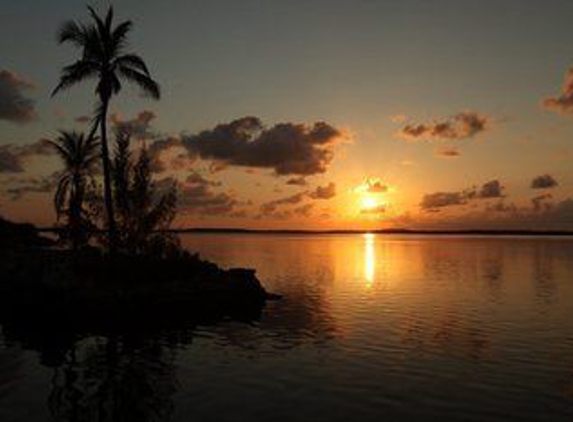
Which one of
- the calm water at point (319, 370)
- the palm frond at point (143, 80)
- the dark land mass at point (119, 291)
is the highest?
the palm frond at point (143, 80)

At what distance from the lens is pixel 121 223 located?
56000mm

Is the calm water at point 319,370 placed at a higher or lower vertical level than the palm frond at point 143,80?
lower

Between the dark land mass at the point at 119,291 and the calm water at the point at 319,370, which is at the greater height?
the dark land mass at the point at 119,291

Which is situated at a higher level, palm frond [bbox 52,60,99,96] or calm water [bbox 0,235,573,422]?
palm frond [bbox 52,60,99,96]

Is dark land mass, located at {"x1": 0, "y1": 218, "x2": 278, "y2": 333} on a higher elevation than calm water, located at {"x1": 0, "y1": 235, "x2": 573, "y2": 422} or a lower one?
higher

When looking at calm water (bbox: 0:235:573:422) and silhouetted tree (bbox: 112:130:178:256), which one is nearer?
calm water (bbox: 0:235:573:422)

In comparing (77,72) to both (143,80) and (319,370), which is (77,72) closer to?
(143,80)

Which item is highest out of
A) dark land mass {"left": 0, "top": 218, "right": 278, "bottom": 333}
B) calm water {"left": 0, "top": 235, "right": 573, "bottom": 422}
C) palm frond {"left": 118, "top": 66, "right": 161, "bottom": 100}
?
palm frond {"left": 118, "top": 66, "right": 161, "bottom": 100}

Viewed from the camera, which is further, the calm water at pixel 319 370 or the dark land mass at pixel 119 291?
the dark land mass at pixel 119 291

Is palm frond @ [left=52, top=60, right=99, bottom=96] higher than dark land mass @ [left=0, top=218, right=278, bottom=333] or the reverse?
higher

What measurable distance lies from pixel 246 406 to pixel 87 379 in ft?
30.3

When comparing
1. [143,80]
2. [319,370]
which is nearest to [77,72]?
[143,80]

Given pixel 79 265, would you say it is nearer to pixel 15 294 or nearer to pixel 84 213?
pixel 84 213

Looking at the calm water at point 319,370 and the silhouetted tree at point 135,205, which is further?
the silhouetted tree at point 135,205
